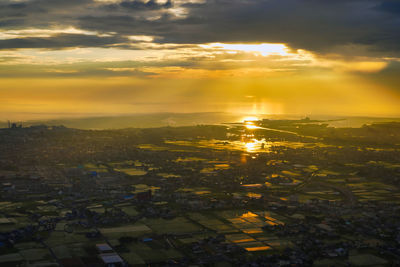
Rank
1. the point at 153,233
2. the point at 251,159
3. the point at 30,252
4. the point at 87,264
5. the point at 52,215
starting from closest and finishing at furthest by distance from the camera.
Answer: the point at 87,264, the point at 30,252, the point at 153,233, the point at 52,215, the point at 251,159

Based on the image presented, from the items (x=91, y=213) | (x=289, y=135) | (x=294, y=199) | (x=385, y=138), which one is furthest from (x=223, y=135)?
(x=91, y=213)

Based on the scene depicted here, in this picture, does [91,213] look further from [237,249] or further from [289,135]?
[289,135]

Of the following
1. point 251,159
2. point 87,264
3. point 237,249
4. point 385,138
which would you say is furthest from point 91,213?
point 385,138

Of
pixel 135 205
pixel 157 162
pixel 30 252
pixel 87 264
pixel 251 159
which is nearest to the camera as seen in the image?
pixel 87 264

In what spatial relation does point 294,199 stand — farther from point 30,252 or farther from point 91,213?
point 30,252

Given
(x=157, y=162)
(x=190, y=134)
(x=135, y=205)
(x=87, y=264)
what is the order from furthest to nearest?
(x=190, y=134) → (x=157, y=162) → (x=135, y=205) → (x=87, y=264)

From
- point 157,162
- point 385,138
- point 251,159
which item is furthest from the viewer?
point 385,138

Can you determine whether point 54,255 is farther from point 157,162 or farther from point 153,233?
point 157,162

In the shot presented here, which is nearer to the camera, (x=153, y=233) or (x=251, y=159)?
(x=153, y=233)

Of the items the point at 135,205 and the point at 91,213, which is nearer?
the point at 91,213
